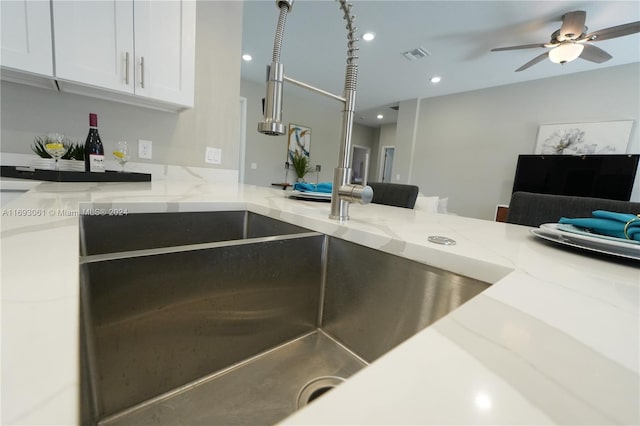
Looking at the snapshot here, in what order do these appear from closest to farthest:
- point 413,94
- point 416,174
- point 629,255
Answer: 1. point 629,255
2. point 413,94
3. point 416,174

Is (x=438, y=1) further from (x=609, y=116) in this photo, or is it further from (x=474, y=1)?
(x=609, y=116)

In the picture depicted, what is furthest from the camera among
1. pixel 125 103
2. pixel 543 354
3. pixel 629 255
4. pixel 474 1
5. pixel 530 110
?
pixel 530 110

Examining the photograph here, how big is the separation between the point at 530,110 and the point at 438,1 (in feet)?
8.18

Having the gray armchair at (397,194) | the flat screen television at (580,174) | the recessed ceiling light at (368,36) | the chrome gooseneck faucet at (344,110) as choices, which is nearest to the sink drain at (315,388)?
the chrome gooseneck faucet at (344,110)

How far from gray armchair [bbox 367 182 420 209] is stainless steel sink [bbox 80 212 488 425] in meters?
1.15

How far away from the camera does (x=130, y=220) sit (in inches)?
30.7

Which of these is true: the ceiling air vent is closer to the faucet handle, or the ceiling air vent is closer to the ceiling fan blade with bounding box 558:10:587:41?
the ceiling fan blade with bounding box 558:10:587:41

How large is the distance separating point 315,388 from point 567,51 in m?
3.33

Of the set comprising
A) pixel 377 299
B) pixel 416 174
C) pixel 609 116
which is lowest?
pixel 377 299

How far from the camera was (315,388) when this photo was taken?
585 millimetres

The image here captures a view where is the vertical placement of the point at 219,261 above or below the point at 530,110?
below

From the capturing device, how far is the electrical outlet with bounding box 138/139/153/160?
5.69 feet

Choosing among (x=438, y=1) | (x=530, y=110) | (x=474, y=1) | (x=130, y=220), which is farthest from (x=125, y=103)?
(x=530, y=110)

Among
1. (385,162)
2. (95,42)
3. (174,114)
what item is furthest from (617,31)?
(385,162)
